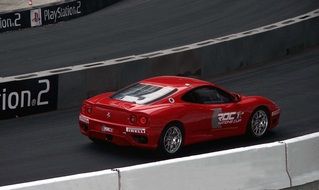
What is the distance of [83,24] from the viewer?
30.0m

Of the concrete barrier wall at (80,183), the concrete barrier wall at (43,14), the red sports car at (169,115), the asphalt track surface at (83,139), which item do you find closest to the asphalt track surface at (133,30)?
the concrete barrier wall at (43,14)

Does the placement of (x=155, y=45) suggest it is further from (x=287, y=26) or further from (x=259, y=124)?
(x=259, y=124)

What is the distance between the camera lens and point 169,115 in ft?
39.0

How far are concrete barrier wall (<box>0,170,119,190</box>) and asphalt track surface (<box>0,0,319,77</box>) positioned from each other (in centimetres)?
1391

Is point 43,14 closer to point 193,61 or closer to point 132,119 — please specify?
point 193,61

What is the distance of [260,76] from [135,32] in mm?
8073

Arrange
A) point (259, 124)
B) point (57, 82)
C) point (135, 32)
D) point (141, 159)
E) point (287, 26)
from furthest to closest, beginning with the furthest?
point (135, 32) → point (287, 26) → point (57, 82) → point (259, 124) → point (141, 159)

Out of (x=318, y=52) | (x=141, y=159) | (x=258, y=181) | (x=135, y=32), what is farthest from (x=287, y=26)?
(x=258, y=181)

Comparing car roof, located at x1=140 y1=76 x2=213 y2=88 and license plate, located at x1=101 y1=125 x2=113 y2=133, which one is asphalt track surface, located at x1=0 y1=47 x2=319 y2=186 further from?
car roof, located at x1=140 y1=76 x2=213 y2=88

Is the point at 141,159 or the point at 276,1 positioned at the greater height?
the point at 276,1

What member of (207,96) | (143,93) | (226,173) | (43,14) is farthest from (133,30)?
(226,173)

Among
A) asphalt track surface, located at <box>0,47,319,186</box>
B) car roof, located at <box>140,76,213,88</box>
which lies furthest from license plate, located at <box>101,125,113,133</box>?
car roof, located at <box>140,76,213,88</box>

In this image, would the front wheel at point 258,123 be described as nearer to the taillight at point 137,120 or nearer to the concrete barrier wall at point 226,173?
the taillight at point 137,120

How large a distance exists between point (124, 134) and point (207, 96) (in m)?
1.83
